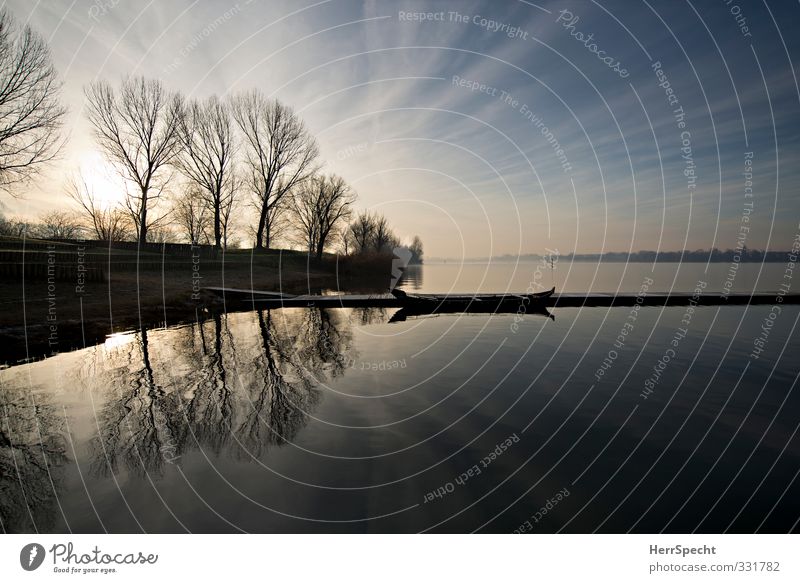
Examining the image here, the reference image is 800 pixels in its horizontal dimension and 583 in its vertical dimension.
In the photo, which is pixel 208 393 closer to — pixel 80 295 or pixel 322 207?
pixel 80 295

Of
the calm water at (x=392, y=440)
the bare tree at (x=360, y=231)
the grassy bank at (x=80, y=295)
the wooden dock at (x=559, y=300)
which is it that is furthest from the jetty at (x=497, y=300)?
the bare tree at (x=360, y=231)

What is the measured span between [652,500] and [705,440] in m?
4.74

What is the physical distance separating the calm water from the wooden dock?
58.5 ft

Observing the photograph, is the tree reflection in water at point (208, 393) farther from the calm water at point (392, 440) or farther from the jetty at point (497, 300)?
the jetty at point (497, 300)

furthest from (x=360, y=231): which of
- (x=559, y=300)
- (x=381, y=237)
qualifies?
(x=559, y=300)

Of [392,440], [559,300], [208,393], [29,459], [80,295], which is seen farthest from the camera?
[559,300]

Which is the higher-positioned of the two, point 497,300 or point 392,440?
point 497,300

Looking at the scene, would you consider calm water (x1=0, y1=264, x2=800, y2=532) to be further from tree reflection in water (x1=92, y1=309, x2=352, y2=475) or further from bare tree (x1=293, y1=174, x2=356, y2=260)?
bare tree (x1=293, y1=174, x2=356, y2=260)

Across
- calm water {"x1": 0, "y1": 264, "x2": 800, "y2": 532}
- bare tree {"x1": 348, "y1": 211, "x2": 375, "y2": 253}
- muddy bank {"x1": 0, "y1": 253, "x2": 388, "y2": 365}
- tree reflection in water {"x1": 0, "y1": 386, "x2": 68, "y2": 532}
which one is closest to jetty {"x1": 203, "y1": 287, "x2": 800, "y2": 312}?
muddy bank {"x1": 0, "y1": 253, "x2": 388, "y2": 365}

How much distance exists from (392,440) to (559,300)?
34947mm

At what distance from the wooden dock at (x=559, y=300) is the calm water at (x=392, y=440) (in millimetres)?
17839

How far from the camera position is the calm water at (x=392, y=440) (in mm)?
7129

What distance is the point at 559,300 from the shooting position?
39.8m
